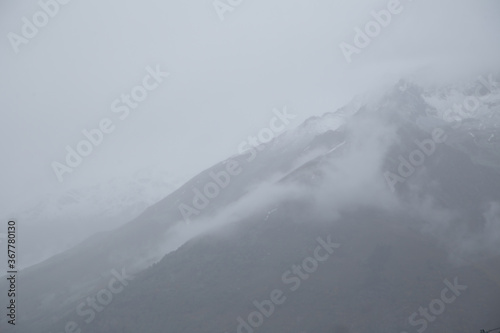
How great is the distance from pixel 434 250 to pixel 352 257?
1011 inches

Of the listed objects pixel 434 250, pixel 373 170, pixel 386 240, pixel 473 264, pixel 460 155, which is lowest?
pixel 473 264

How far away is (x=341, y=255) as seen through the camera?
132m

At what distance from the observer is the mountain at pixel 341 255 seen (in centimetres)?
11319

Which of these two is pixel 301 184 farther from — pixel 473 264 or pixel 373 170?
pixel 473 264

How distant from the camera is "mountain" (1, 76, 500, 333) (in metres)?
113

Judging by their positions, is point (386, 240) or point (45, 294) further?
point (45, 294)

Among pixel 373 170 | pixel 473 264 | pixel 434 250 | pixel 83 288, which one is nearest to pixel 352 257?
pixel 434 250

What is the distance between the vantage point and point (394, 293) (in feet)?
383

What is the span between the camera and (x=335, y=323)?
10825 centimetres

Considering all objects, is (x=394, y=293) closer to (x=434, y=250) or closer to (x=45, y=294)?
(x=434, y=250)

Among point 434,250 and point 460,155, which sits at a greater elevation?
point 460,155

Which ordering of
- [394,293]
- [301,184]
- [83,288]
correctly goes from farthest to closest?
[83,288], [301,184], [394,293]

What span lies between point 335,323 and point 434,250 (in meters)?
44.5

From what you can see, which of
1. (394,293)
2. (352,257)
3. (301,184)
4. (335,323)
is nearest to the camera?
(335,323)
